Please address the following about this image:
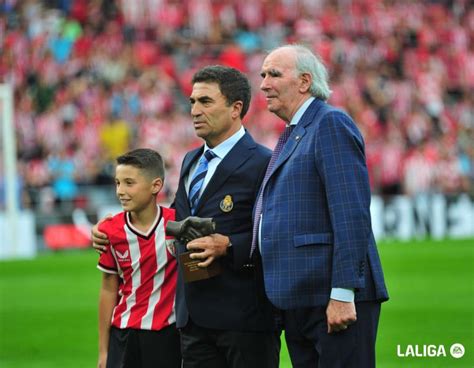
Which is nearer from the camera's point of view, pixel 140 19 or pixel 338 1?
pixel 140 19

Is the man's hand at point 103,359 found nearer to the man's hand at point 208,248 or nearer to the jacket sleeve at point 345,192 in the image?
the man's hand at point 208,248

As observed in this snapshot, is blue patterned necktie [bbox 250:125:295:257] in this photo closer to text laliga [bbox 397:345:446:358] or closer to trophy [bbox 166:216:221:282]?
trophy [bbox 166:216:221:282]

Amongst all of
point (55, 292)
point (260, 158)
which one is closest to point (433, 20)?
point (55, 292)

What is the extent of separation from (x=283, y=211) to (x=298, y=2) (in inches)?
985

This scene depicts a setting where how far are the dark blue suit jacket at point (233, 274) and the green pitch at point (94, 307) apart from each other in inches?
141

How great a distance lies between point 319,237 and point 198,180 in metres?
0.86

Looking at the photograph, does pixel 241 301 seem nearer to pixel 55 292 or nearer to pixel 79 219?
pixel 55 292

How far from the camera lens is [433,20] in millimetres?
30766

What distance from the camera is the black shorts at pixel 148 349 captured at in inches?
234

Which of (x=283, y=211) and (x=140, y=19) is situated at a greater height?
(x=140, y=19)

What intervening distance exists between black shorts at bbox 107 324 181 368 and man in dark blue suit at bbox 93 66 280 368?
0.22 meters

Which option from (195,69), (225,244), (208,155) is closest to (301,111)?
(208,155)

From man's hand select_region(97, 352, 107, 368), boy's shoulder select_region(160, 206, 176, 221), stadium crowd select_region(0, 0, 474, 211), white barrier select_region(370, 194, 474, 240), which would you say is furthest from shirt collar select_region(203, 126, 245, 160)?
white barrier select_region(370, 194, 474, 240)

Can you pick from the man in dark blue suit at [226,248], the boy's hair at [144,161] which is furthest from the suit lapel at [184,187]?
the boy's hair at [144,161]
